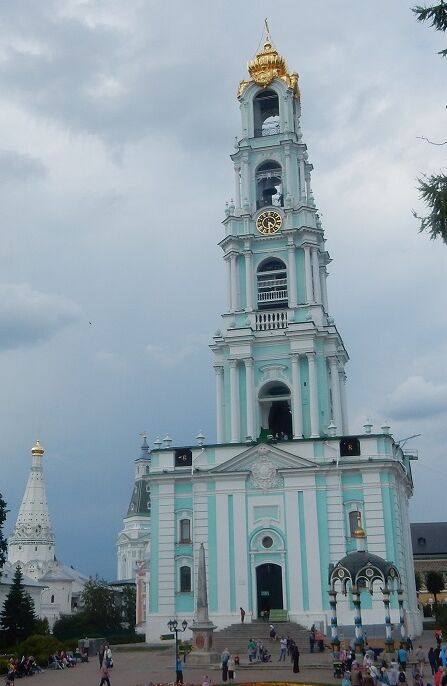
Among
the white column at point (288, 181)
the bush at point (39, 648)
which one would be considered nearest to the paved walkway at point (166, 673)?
the bush at point (39, 648)

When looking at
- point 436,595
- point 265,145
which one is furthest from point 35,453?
point 265,145

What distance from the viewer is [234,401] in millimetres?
50531

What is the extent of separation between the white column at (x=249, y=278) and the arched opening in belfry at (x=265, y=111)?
920 centimetres

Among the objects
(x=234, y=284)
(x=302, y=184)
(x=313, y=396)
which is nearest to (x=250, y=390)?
(x=313, y=396)

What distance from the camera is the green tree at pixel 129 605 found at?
75.2 m

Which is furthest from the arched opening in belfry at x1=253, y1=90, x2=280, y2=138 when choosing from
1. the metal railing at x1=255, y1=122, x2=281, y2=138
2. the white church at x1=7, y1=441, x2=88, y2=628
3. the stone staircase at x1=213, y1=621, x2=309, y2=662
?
the white church at x1=7, y1=441, x2=88, y2=628

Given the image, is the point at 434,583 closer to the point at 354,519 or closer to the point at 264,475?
the point at 354,519

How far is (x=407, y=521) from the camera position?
51.6m

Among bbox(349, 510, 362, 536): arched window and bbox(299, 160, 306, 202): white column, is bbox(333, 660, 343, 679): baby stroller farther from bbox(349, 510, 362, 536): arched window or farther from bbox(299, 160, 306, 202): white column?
bbox(299, 160, 306, 202): white column

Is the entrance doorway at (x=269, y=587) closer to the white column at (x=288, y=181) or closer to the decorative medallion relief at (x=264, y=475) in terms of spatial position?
the decorative medallion relief at (x=264, y=475)

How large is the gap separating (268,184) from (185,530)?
24.2 metres

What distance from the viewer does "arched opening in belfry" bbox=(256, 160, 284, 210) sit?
5612 cm

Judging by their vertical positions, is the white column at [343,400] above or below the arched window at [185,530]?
above

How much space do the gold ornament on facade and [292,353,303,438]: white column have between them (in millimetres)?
19849
